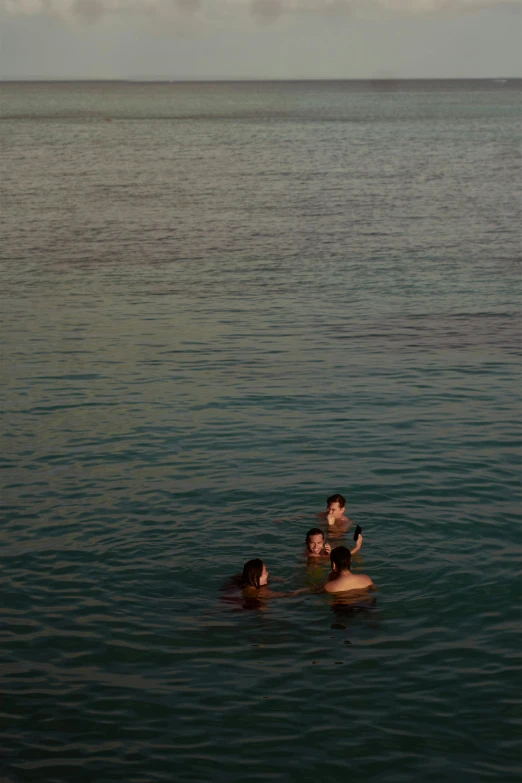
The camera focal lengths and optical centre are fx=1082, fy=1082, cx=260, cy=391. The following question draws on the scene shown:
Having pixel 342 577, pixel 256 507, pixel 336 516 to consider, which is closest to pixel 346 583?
pixel 342 577

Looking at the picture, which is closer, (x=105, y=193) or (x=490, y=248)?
(x=490, y=248)

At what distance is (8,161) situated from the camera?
83.1 m

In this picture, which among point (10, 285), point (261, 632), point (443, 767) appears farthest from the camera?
point (10, 285)

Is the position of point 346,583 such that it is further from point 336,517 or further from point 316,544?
point 336,517

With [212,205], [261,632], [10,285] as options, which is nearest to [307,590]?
[261,632]

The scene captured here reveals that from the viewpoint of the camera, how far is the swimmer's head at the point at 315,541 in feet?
48.8

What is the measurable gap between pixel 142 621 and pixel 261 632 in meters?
1.57

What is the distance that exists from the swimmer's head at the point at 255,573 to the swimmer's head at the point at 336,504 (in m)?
2.32

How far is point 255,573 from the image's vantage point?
1391 cm

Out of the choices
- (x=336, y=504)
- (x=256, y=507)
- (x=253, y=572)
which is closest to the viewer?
(x=253, y=572)

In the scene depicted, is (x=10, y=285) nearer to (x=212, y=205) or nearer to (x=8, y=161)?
(x=212, y=205)

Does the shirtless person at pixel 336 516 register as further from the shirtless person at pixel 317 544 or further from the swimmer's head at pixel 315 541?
the swimmer's head at pixel 315 541

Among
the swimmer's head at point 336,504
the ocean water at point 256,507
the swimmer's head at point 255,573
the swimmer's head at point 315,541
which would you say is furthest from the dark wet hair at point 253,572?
the swimmer's head at point 336,504

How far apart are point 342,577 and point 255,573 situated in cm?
115
